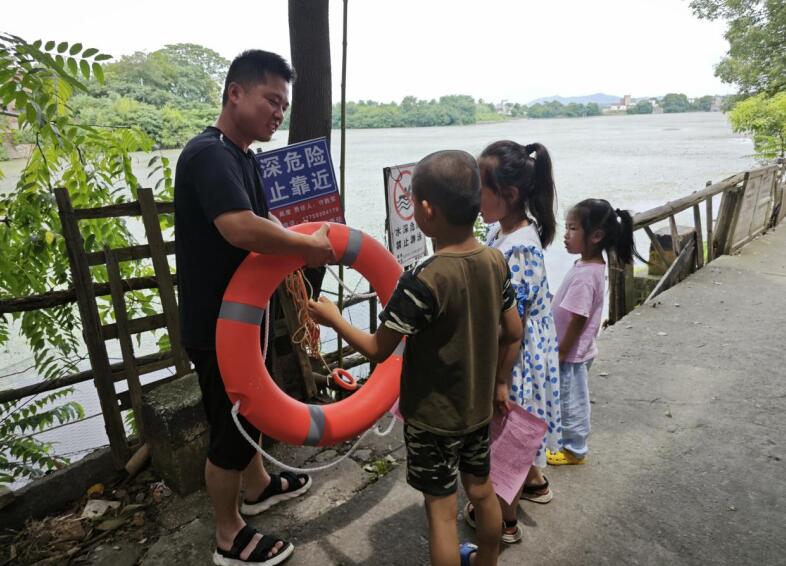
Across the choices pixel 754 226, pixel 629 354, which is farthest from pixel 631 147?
pixel 629 354

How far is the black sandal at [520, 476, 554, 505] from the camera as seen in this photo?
206 centimetres

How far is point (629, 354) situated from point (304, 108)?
261 centimetres

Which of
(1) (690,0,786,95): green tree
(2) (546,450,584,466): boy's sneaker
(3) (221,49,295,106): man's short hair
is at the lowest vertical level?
(2) (546,450,584,466): boy's sneaker

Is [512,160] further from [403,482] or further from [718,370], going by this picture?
[718,370]

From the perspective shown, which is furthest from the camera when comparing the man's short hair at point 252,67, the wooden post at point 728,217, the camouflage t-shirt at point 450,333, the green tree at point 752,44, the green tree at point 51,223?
the green tree at point 752,44

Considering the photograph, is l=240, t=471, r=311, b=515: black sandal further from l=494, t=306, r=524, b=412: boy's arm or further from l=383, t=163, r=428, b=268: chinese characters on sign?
l=383, t=163, r=428, b=268: chinese characters on sign

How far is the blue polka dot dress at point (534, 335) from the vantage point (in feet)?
5.37

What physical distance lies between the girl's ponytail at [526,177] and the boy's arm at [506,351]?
374 millimetres

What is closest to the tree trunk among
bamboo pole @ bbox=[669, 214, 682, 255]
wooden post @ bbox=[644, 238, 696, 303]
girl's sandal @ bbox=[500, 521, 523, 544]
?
girl's sandal @ bbox=[500, 521, 523, 544]

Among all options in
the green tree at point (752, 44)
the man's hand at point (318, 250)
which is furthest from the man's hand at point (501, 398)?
the green tree at point (752, 44)

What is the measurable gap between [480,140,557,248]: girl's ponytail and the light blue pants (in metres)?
0.67

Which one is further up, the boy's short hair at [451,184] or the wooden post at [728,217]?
the boy's short hair at [451,184]

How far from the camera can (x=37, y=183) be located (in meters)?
2.62

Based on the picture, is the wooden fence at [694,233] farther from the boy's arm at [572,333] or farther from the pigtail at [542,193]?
the pigtail at [542,193]
